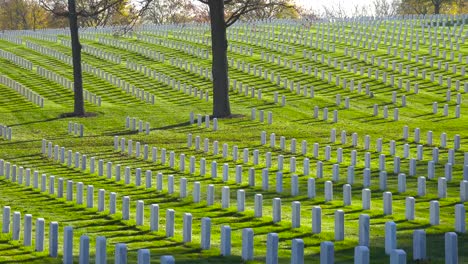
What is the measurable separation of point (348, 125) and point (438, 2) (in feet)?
226

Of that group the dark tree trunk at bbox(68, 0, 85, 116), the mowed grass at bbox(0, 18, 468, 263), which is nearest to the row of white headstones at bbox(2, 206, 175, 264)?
the mowed grass at bbox(0, 18, 468, 263)

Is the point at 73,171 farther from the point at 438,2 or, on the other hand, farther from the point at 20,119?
the point at 438,2

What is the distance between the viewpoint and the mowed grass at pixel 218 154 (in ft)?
55.9

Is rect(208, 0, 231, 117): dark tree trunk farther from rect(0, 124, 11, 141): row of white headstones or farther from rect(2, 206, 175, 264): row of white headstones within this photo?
rect(2, 206, 175, 264): row of white headstones

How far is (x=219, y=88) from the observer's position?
39875mm

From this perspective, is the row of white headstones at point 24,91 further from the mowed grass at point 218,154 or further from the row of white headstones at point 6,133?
the row of white headstones at point 6,133

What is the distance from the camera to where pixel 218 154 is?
1182 inches

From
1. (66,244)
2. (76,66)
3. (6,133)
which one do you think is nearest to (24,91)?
(76,66)

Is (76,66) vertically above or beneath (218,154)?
above

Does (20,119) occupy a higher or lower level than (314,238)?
lower

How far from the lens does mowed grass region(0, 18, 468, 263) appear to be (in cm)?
1705

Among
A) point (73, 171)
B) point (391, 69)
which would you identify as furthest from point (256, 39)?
point (73, 171)

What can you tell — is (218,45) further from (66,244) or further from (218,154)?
(66,244)

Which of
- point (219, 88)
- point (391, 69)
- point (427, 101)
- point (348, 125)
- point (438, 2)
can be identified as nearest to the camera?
point (348, 125)
